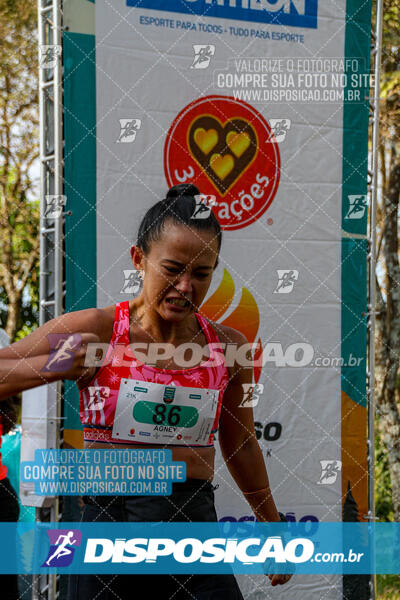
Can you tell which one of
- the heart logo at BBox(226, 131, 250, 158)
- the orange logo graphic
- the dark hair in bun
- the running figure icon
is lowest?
the running figure icon

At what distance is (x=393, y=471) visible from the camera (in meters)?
4.69

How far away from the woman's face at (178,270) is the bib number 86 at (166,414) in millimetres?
263

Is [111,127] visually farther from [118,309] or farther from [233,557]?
[233,557]

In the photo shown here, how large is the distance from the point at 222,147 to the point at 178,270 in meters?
1.26

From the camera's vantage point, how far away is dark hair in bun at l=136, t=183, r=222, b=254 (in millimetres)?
2064

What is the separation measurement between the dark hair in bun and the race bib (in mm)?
428

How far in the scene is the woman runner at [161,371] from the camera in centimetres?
188

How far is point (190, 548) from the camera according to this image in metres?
2.51

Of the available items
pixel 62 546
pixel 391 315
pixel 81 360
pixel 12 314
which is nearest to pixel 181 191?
pixel 81 360

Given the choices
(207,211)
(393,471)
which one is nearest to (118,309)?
(207,211)

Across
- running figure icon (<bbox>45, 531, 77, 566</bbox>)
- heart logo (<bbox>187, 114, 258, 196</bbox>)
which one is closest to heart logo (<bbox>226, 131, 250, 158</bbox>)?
heart logo (<bbox>187, 114, 258, 196</bbox>)

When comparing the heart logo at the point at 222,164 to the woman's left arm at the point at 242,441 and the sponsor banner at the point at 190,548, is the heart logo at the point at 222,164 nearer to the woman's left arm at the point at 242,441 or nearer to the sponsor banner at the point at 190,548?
the woman's left arm at the point at 242,441

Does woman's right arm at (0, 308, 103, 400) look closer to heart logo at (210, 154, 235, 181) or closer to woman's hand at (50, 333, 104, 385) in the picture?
woman's hand at (50, 333, 104, 385)

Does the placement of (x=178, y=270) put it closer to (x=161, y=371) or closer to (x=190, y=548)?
(x=161, y=371)
